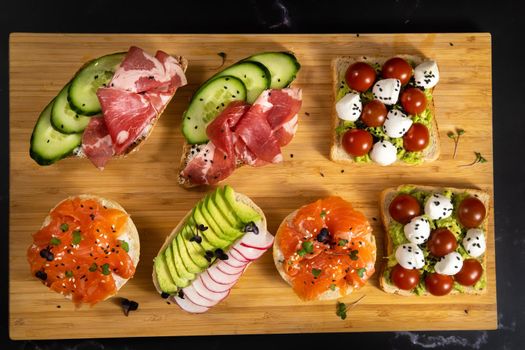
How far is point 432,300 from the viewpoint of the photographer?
5.02 m

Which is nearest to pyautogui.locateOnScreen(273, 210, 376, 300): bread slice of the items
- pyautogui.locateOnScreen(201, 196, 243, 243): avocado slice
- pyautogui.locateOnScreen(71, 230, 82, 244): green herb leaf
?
pyautogui.locateOnScreen(201, 196, 243, 243): avocado slice

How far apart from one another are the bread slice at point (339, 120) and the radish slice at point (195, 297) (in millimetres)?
1440

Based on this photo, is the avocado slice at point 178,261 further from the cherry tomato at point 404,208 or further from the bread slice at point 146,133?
the cherry tomato at point 404,208

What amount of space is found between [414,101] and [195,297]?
7.19ft

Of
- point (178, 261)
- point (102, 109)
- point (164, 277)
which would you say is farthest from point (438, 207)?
point (102, 109)

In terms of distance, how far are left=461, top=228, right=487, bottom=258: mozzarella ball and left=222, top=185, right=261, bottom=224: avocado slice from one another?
1.60 m

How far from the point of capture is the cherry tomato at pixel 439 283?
479cm

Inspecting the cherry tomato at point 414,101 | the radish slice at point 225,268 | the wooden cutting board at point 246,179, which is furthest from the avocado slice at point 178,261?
the cherry tomato at point 414,101

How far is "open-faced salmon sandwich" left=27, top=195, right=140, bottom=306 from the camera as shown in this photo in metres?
4.52

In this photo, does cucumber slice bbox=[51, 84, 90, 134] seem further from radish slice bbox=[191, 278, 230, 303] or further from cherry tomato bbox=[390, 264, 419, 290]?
cherry tomato bbox=[390, 264, 419, 290]

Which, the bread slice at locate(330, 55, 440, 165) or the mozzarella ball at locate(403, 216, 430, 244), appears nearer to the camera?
the mozzarella ball at locate(403, 216, 430, 244)
